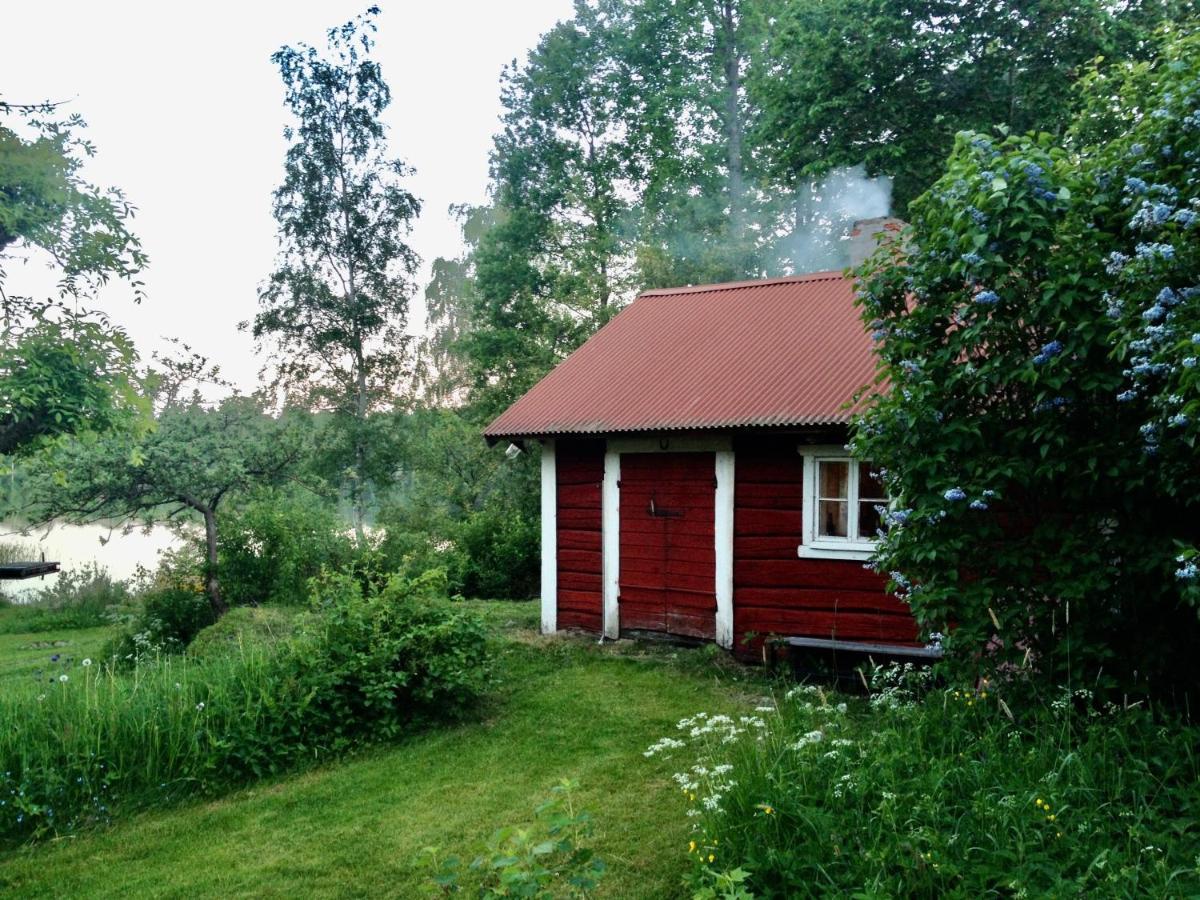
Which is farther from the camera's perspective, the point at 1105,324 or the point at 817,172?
the point at 817,172

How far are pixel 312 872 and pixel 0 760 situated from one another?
2685 mm

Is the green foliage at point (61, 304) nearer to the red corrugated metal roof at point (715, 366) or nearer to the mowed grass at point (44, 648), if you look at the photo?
the mowed grass at point (44, 648)

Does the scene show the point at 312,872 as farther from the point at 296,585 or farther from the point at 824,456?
the point at 296,585

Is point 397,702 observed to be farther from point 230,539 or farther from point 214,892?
point 230,539

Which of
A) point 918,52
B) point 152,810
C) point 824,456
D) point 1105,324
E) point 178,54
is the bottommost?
point 152,810

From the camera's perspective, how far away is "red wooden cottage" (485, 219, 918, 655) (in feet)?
28.4

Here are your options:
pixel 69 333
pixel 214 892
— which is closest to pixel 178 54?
pixel 69 333

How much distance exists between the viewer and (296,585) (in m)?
13.0

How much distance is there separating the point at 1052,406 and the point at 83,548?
29.8 meters

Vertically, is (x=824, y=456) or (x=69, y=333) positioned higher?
(x=69, y=333)

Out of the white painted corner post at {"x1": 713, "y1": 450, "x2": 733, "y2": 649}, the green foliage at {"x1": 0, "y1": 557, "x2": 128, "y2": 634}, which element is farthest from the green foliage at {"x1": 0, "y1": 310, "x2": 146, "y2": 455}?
the white painted corner post at {"x1": 713, "y1": 450, "x2": 733, "y2": 649}

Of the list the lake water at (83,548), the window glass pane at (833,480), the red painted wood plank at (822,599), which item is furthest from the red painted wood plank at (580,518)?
the lake water at (83,548)

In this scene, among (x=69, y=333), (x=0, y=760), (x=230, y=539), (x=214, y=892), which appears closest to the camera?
(x=214, y=892)

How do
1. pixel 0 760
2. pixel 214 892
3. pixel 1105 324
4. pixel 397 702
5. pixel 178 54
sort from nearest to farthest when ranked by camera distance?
pixel 1105 324 → pixel 214 892 → pixel 0 760 → pixel 397 702 → pixel 178 54
